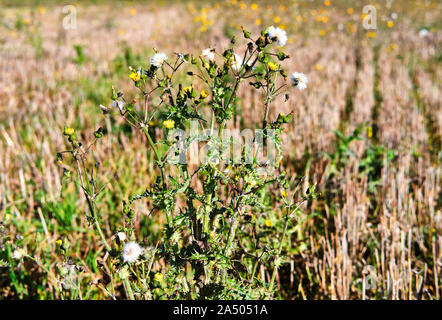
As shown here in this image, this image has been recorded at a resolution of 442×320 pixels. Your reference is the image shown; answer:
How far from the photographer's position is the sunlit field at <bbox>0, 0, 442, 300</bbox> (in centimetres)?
109

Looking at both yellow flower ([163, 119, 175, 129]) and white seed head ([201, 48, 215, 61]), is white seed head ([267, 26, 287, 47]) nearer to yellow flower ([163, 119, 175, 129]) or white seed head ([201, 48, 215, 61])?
white seed head ([201, 48, 215, 61])

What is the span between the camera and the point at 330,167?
2396mm

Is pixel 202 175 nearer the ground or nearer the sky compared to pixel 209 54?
nearer the ground

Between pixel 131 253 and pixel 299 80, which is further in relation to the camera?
pixel 299 80

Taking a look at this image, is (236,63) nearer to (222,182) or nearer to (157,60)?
(157,60)

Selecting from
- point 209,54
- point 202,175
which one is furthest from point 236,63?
point 202,175

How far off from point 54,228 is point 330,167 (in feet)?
5.84

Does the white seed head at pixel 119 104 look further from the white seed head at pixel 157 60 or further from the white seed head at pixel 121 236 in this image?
the white seed head at pixel 121 236

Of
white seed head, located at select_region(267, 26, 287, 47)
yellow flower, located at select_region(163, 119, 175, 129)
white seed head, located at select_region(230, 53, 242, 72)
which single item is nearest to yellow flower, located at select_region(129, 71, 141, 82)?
yellow flower, located at select_region(163, 119, 175, 129)

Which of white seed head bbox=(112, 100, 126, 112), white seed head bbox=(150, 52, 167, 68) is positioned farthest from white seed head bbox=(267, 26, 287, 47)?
white seed head bbox=(112, 100, 126, 112)

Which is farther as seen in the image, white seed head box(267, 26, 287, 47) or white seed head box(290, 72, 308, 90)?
white seed head box(290, 72, 308, 90)

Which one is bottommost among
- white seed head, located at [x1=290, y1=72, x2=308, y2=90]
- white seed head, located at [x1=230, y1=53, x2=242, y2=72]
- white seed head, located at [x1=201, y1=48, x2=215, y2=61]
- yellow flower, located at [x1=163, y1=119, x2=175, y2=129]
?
yellow flower, located at [x1=163, y1=119, x2=175, y2=129]

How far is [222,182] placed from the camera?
114cm

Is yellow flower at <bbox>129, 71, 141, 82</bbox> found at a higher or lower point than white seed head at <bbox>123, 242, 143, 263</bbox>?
higher
